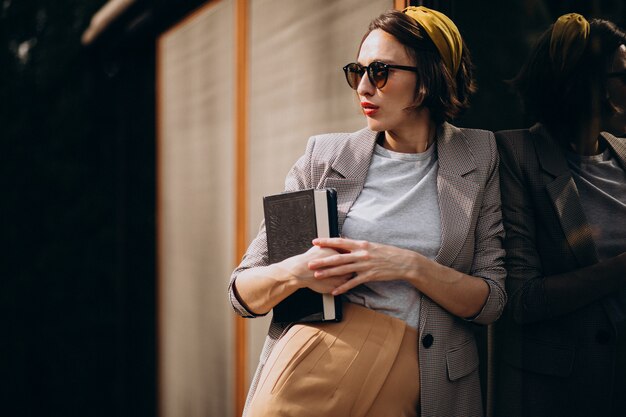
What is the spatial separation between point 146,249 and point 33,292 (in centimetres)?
140

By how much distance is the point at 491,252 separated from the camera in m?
2.13

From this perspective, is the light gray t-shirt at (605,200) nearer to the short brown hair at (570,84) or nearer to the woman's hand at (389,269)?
the short brown hair at (570,84)

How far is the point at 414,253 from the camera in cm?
201

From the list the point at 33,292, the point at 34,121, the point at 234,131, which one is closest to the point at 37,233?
the point at 33,292

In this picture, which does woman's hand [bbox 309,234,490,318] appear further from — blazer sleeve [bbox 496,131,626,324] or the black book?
blazer sleeve [bbox 496,131,626,324]

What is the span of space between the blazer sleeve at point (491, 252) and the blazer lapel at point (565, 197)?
0.18 metres

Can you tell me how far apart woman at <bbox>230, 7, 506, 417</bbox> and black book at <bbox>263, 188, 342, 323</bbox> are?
4cm

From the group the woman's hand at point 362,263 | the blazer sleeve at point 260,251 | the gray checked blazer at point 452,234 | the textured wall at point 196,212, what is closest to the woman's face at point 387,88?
the gray checked blazer at point 452,234

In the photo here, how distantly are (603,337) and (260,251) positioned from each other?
3.33 ft

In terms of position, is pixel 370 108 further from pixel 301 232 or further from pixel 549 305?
pixel 549 305

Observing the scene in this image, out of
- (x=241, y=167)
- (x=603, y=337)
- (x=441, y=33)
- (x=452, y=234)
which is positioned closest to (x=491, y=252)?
(x=452, y=234)

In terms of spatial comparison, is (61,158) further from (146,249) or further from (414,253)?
(414,253)

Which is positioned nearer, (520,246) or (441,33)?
(441,33)

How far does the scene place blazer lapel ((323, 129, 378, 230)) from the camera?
216cm
